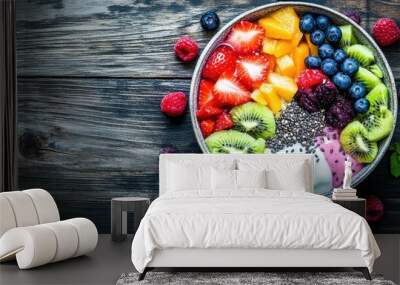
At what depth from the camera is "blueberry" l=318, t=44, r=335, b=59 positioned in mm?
6586

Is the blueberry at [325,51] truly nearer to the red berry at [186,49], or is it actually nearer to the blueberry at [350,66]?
the blueberry at [350,66]

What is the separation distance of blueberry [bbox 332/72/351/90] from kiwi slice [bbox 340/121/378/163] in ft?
1.13

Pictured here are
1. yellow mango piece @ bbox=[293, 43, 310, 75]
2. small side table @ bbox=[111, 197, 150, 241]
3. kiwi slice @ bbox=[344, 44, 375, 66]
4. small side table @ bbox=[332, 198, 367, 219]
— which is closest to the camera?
small side table @ bbox=[332, 198, 367, 219]

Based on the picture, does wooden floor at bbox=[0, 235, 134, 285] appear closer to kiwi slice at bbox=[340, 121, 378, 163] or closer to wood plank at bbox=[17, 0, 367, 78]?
wood plank at bbox=[17, 0, 367, 78]

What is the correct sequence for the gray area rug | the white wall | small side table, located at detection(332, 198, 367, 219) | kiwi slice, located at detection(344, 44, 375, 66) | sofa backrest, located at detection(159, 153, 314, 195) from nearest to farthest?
the gray area rug
the white wall
small side table, located at detection(332, 198, 367, 219)
sofa backrest, located at detection(159, 153, 314, 195)
kiwi slice, located at detection(344, 44, 375, 66)

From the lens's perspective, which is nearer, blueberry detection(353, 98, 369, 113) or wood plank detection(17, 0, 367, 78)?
blueberry detection(353, 98, 369, 113)

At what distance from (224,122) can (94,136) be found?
1.25 m

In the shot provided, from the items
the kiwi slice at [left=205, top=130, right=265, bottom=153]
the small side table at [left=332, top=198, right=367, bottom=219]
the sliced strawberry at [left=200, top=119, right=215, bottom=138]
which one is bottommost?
the small side table at [left=332, top=198, right=367, bottom=219]

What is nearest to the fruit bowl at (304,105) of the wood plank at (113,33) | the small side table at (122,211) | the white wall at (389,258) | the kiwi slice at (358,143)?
the kiwi slice at (358,143)

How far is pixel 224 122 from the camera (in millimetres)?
6625

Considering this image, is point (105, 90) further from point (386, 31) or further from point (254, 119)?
point (386, 31)

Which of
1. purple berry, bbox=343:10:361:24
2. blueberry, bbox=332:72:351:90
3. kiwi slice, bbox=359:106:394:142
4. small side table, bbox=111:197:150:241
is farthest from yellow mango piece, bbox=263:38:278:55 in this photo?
small side table, bbox=111:197:150:241

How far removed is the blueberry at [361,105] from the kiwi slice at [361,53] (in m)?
0.34

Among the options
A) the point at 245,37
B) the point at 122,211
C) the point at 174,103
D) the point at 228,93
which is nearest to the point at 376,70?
the point at 245,37
